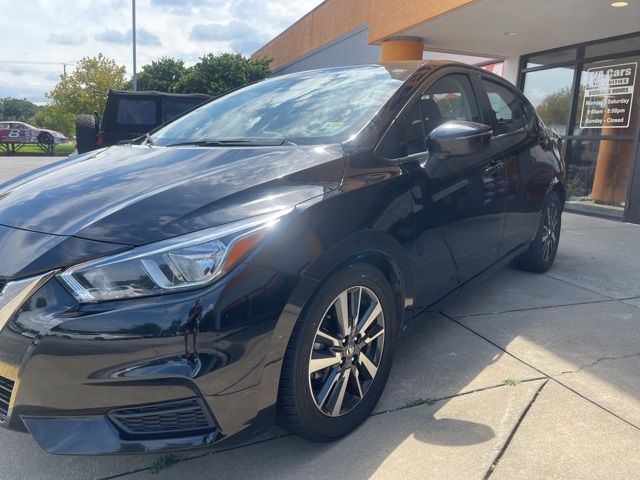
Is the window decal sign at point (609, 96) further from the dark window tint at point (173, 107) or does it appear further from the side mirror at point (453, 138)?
the side mirror at point (453, 138)

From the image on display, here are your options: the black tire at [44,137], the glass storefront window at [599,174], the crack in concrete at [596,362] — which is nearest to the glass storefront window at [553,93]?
the glass storefront window at [599,174]

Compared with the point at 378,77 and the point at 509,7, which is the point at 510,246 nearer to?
the point at 378,77

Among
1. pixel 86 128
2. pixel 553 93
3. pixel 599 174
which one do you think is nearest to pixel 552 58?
pixel 553 93

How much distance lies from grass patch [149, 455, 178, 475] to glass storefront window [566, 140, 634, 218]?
819 centimetres

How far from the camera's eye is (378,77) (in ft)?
9.99

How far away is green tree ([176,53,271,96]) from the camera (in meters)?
26.4

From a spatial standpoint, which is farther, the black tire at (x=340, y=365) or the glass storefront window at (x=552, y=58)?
the glass storefront window at (x=552, y=58)

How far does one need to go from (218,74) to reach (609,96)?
69.0 feet

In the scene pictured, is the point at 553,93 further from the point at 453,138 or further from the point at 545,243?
the point at 453,138

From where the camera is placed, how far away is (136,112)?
8.86 metres

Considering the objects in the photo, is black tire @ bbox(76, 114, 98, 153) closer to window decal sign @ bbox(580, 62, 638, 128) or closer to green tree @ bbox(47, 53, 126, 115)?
window decal sign @ bbox(580, 62, 638, 128)

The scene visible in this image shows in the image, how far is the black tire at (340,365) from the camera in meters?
2.00

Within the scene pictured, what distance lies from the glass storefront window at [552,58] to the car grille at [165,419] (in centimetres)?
967

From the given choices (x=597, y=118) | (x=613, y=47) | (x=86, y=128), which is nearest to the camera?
(x=86, y=128)
